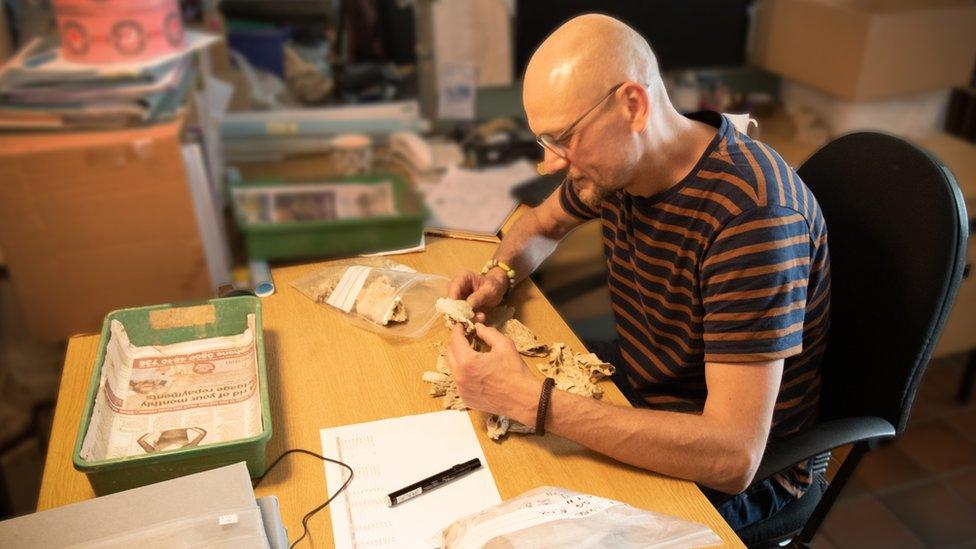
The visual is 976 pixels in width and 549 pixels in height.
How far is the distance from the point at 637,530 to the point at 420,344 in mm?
507

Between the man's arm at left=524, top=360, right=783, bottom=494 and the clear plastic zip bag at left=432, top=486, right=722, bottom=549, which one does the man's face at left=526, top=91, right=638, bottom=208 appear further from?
the clear plastic zip bag at left=432, top=486, right=722, bottom=549

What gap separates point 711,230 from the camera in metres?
1.08

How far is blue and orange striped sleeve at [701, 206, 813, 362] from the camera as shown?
0.99 meters

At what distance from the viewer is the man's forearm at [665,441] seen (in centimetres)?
99

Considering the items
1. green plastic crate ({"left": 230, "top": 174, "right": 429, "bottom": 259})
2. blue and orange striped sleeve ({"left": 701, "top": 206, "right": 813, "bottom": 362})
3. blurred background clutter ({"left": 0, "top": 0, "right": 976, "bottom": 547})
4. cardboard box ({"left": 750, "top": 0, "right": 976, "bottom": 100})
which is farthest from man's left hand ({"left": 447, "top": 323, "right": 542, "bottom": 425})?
cardboard box ({"left": 750, "top": 0, "right": 976, "bottom": 100})

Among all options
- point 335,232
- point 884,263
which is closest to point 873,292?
point 884,263

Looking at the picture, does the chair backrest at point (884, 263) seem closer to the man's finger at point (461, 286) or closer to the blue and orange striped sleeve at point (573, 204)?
the blue and orange striped sleeve at point (573, 204)

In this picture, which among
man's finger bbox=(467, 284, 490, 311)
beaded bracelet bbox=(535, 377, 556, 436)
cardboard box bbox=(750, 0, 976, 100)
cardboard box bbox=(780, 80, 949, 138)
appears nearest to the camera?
beaded bracelet bbox=(535, 377, 556, 436)

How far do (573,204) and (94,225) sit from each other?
121 cm

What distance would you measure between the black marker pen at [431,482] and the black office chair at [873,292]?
40 cm

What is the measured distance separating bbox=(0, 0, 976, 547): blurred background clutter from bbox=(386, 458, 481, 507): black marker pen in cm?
76

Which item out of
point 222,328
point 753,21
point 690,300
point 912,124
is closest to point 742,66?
point 753,21

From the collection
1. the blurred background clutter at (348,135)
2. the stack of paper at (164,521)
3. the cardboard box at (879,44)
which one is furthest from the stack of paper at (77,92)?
the cardboard box at (879,44)

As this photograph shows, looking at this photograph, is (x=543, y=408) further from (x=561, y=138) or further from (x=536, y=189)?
(x=536, y=189)
